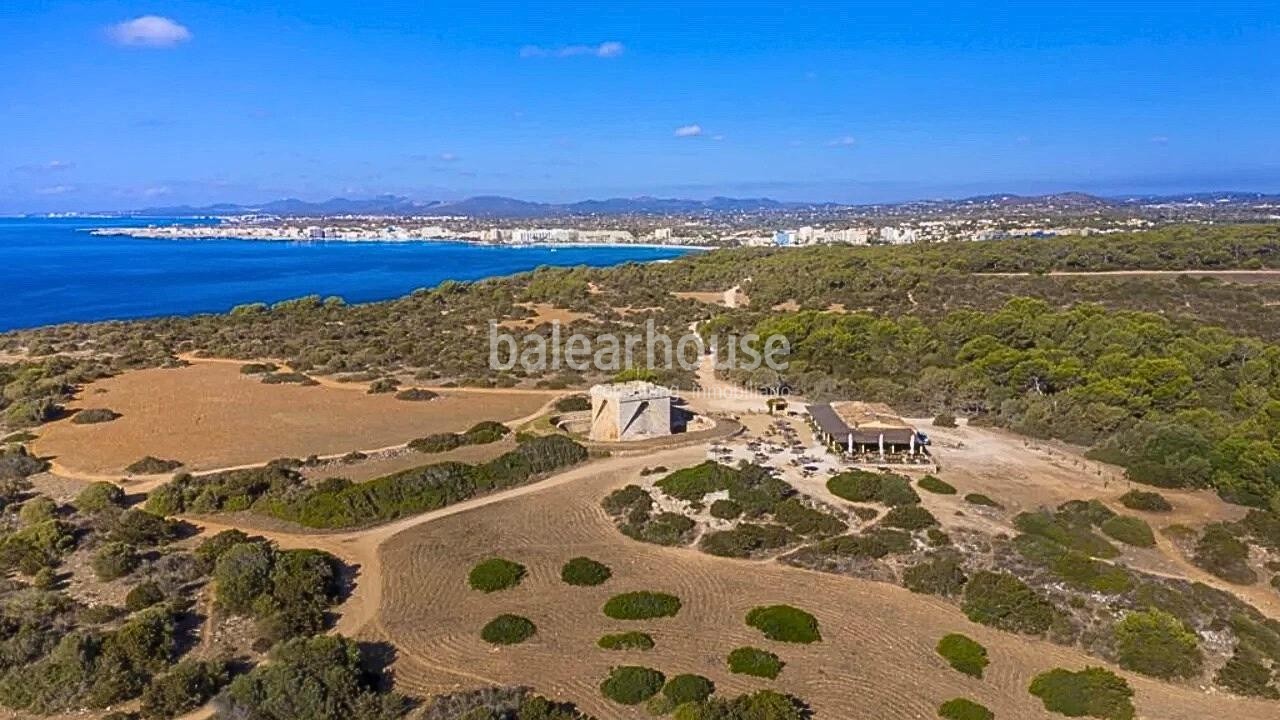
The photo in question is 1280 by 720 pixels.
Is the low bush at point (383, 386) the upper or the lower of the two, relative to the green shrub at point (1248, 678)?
upper

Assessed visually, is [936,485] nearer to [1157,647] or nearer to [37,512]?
[1157,647]

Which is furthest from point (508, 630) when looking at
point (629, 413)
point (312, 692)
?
point (629, 413)

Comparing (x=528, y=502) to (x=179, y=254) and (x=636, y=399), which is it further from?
(x=179, y=254)

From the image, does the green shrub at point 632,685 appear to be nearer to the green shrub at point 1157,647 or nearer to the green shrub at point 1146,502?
the green shrub at point 1157,647

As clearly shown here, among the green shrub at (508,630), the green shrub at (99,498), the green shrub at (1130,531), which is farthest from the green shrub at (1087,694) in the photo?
the green shrub at (99,498)

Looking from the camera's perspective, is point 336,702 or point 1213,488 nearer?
point 336,702

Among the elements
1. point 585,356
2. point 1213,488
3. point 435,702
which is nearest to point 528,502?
point 435,702
